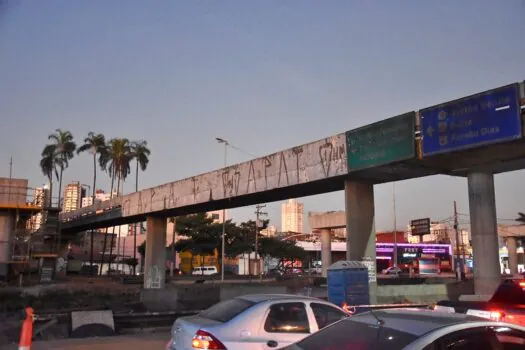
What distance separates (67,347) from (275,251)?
2623 inches

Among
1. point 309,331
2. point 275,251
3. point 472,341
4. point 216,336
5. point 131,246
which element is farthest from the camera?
point 131,246

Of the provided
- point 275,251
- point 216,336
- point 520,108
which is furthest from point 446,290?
point 275,251

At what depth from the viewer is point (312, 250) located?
111938 mm

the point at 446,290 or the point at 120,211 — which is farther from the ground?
the point at 120,211

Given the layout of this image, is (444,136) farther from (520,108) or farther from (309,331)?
(309,331)

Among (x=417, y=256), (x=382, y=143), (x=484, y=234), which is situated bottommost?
(x=484, y=234)

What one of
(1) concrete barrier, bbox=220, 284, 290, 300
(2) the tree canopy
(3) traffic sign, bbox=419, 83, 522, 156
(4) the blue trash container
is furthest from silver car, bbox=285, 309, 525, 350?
(2) the tree canopy

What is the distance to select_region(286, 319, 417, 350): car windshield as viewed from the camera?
4.44 m

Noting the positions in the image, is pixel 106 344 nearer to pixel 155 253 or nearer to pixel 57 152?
pixel 155 253

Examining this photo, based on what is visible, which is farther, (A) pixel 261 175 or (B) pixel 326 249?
(B) pixel 326 249

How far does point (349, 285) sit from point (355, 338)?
11835 mm

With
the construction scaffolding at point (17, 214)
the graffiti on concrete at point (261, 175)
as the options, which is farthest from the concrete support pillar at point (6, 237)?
the graffiti on concrete at point (261, 175)

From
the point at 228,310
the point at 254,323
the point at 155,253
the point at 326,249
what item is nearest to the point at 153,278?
the point at 155,253

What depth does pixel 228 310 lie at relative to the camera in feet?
26.1
